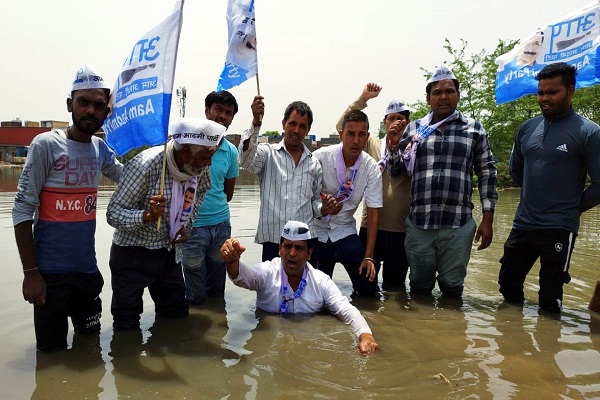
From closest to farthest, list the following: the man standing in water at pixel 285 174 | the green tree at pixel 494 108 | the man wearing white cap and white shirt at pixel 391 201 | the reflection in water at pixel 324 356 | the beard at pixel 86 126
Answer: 1. the reflection in water at pixel 324 356
2. the beard at pixel 86 126
3. the man standing in water at pixel 285 174
4. the man wearing white cap and white shirt at pixel 391 201
5. the green tree at pixel 494 108

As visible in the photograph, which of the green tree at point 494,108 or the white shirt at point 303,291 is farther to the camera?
the green tree at point 494,108

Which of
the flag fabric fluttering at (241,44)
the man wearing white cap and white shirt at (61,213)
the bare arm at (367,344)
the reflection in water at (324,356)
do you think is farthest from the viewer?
the flag fabric fluttering at (241,44)

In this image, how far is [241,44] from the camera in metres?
5.27

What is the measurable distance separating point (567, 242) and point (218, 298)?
3.52 m

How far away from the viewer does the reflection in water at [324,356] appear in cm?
321

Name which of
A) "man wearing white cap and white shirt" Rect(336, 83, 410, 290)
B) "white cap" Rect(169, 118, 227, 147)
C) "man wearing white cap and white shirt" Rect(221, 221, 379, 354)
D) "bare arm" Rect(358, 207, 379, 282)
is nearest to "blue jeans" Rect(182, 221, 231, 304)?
"man wearing white cap and white shirt" Rect(221, 221, 379, 354)

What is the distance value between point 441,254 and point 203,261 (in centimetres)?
245

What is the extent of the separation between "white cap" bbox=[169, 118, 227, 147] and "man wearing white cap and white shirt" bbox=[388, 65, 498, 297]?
225cm

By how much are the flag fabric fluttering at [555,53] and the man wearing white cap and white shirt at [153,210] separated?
3788 mm

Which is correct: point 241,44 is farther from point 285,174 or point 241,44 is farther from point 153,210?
point 153,210

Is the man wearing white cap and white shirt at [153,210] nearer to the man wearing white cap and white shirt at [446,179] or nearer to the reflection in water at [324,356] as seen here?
the reflection in water at [324,356]

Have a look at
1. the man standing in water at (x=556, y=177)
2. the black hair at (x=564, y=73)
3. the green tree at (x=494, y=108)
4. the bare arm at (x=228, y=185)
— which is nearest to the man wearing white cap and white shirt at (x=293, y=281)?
the bare arm at (x=228, y=185)

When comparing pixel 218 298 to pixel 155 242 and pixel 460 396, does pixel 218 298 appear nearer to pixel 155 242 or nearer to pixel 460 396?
pixel 155 242

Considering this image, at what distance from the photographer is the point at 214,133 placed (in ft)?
12.7
